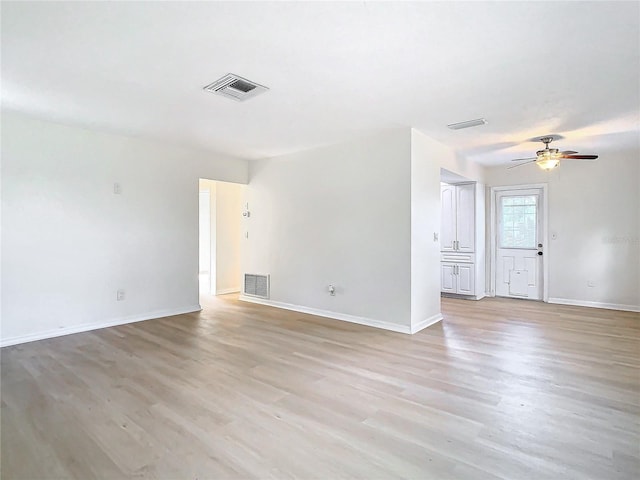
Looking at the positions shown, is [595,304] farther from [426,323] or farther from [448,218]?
[426,323]

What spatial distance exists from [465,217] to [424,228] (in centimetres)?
254

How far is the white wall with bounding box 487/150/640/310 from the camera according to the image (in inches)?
221

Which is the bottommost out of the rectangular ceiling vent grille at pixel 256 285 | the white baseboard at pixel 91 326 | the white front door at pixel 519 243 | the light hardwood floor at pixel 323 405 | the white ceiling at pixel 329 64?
the light hardwood floor at pixel 323 405

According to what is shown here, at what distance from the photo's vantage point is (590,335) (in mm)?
4254

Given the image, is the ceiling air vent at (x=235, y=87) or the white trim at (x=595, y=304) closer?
the ceiling air vent at (x=235, y=87)

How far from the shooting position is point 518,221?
6.74m

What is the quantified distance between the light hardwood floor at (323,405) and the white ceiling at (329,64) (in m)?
2.44

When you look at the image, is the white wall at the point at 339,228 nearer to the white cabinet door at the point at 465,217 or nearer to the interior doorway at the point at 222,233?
the interior doorway at the point at 222,233

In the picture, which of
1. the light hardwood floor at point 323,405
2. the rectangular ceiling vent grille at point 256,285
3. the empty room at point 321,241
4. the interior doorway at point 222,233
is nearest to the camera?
the light hardwood floor at point 323,405

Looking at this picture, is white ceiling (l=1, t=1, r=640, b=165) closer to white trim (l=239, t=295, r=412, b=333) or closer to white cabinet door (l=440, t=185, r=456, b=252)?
white trim (l=239, t=295, r=412, b=333)

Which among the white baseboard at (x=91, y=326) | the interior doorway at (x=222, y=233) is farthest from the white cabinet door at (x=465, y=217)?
the white baseboard at (x=91, y=326)

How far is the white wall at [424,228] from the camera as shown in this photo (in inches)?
174

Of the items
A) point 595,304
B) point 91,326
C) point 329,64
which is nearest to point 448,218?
point 595,304

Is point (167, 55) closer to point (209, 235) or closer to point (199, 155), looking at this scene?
point (199, 155)
